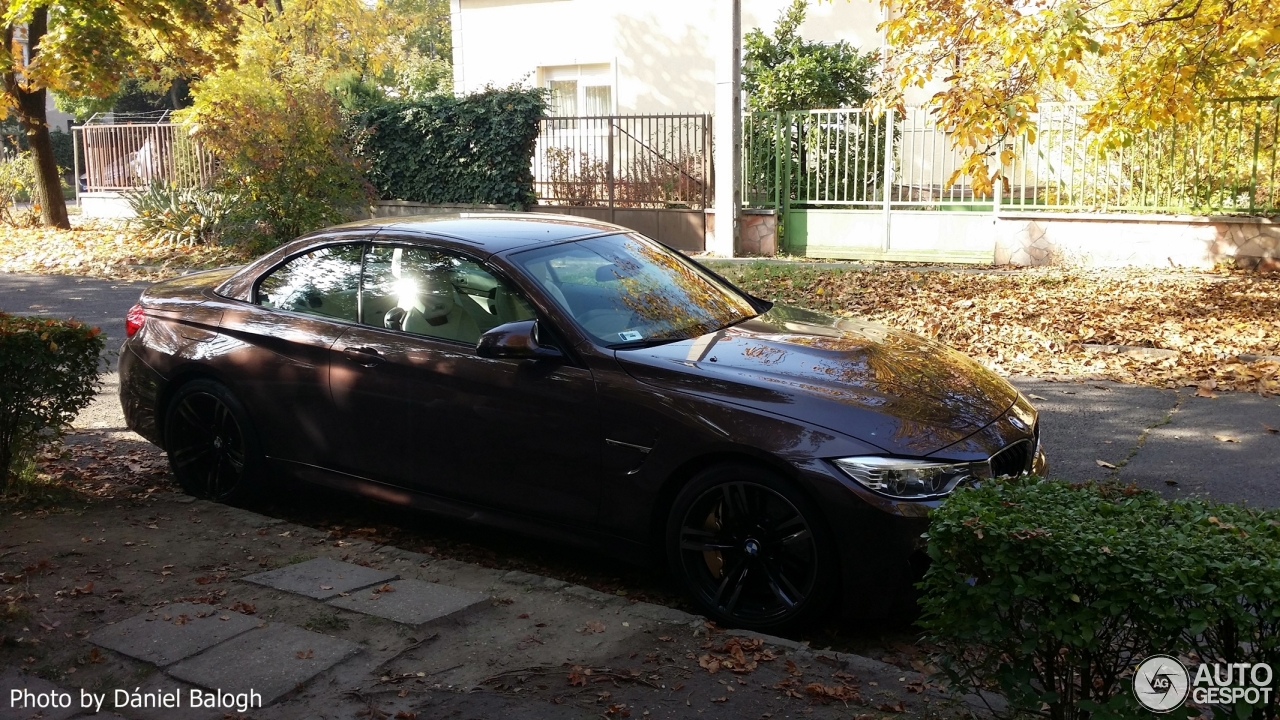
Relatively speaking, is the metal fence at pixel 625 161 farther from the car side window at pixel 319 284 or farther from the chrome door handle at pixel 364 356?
the chrome door handle at pixel 364 356

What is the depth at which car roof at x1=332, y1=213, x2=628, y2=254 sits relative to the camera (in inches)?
217

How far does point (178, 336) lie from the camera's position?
20.3ft

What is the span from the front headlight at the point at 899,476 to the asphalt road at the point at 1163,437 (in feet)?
8.28

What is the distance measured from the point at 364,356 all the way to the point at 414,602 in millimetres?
1440

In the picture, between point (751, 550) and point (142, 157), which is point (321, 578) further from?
point (142, 157)

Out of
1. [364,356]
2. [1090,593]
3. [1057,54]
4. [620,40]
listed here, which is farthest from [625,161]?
[1090,593]

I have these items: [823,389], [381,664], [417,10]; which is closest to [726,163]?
[823,389]

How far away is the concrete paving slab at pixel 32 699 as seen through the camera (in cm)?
358

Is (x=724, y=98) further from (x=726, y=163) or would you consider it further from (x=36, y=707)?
(x=36, y=707)

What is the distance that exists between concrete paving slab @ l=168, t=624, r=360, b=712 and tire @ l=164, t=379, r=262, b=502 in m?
1.93

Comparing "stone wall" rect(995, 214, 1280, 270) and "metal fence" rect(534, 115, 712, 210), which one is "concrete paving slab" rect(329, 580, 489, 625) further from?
"metal fence" rect(534, 115, 712, 210)

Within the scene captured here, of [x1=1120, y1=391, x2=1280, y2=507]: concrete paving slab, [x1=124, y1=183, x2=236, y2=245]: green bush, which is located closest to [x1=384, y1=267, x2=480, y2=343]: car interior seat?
[x1=1120, y1=391, x2=1280, y2=507]: concrete paving slab

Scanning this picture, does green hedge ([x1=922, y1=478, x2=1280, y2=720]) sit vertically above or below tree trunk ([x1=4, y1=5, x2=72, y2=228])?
below

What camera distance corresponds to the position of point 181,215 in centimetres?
1886
